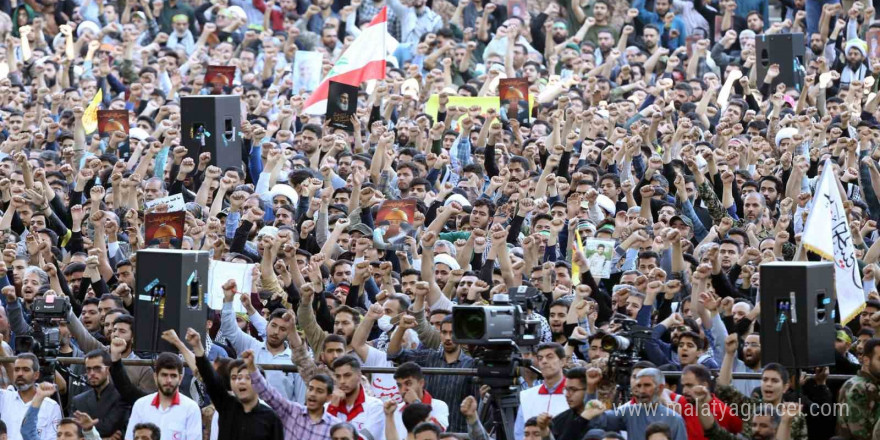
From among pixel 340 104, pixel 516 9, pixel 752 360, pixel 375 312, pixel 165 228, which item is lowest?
pixel 752 360

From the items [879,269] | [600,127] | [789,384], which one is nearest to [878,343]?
[789,384]

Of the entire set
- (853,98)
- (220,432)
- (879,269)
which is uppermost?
(853,98)

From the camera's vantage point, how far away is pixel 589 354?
12.0 meters

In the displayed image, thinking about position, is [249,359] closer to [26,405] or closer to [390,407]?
[390,407]

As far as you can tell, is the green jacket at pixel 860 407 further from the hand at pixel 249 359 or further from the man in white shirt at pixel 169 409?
the man in white shirt at pixel 169 409

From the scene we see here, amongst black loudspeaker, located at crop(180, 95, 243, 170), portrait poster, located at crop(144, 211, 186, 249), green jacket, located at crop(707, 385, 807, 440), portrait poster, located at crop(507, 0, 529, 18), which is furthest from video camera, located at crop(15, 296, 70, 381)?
portrait poster, located at crop(507, 0, 529, 18)

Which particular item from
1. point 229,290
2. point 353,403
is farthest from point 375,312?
point 229,290

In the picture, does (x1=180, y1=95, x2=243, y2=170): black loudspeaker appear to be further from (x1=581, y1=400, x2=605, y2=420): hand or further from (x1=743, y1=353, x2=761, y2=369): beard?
(x1=581, y1=400, x2=605, y2=420): hand

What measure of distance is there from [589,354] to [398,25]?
12.3 m

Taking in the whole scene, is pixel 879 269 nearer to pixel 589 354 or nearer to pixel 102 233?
pixel 589 354

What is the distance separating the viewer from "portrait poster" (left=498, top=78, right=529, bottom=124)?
1934 cm

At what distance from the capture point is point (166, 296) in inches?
486

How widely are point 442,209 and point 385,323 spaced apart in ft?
7.17

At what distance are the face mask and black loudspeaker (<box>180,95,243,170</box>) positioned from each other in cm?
391
